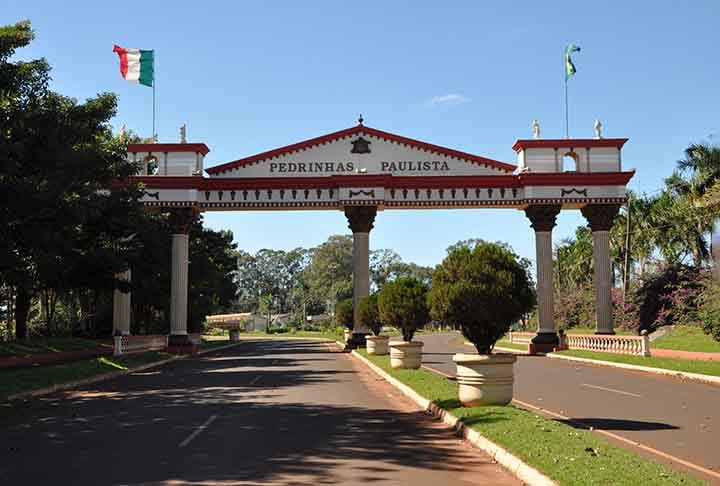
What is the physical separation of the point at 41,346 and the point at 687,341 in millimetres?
27051

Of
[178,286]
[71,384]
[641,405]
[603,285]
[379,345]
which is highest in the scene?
[178,286]

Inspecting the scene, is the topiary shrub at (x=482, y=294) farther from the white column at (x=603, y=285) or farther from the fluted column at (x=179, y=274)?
the fluted column at (x=179, y=274)

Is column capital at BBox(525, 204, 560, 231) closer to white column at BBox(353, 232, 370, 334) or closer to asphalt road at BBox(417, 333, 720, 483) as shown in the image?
white column at BBox(353, 232, 370, 334)

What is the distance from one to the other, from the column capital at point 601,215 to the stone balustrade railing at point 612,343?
18.1ft

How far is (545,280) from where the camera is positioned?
36.4m

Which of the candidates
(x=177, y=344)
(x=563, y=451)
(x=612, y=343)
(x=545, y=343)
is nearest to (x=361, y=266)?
(x=545, y=343)

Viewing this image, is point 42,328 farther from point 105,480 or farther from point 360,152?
point 105,480

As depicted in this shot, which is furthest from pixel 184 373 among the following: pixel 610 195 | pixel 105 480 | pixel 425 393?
pixel 610 195

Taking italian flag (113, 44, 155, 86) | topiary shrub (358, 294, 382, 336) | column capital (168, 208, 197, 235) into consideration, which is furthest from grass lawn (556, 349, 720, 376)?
italian flag (113, 44, 155, 86)

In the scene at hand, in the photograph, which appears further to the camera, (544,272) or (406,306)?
(544,272)

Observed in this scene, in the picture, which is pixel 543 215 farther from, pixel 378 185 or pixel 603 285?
pixel 378 185

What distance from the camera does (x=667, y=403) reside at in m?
14.8

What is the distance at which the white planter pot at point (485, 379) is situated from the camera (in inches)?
481

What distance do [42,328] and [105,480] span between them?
44.6 m
